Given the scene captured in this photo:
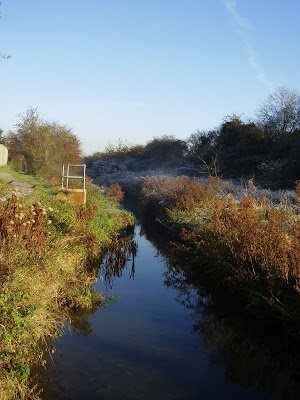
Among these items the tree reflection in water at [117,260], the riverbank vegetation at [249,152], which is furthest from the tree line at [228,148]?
the tree reflection in water at [117,260]

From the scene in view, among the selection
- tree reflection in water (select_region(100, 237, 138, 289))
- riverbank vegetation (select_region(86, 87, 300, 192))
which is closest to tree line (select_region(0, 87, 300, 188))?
riverbank vegetation (select_region(86, 87, 300, 192))

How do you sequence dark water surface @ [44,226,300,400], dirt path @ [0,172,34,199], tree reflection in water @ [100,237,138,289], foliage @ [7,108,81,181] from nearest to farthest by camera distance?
dark water surface @ [44,226,300,400] → dirt path @ [0,172,34,199] → tree reflection in water @ [100,237,138,289] → foliage @ [7,108,81,181]

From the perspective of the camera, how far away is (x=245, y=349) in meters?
8.98

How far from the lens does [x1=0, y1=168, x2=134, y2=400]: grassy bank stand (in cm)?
615

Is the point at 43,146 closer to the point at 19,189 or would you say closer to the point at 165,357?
the point at 19,189

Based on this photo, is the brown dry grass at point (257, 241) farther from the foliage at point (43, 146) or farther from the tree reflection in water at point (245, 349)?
the foliage at point (43, 146)

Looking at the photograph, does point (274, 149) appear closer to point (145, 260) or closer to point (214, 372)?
point (145, 260)

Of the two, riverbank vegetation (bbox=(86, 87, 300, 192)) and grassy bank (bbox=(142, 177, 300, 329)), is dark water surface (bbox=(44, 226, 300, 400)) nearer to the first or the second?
grassy bank (bbox=(142, 177, 300, 329))

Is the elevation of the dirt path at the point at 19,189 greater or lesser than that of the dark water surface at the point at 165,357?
greater

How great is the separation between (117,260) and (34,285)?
7395mm

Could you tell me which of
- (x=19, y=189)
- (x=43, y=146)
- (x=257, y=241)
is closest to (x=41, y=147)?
(x=43, y=146)

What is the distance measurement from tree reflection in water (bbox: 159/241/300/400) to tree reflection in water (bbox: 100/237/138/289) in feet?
7.58

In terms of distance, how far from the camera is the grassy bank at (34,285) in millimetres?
6148

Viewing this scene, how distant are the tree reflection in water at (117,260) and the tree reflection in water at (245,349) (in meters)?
2.31
